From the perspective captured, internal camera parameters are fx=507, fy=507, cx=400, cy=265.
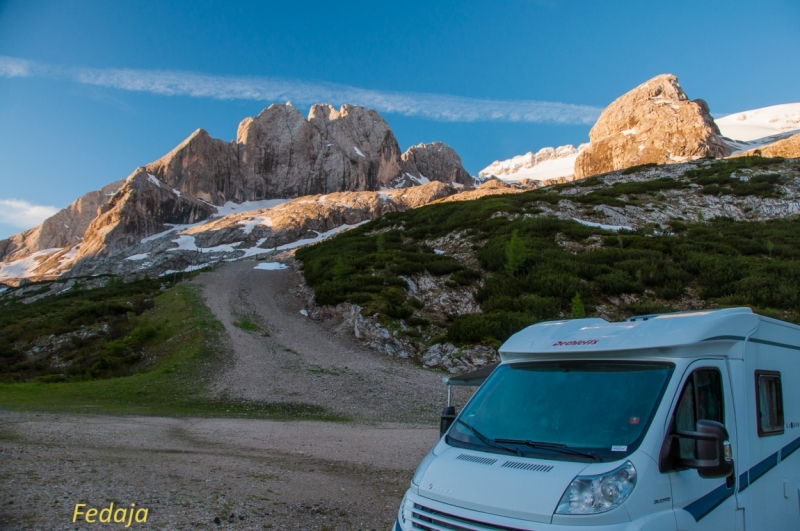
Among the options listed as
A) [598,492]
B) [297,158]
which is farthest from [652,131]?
[598,492]

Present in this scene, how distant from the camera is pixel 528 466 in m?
3.66

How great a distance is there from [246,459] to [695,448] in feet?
23.3

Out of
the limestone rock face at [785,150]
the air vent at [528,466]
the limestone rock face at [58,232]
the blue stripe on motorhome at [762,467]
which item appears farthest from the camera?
the limestone rock face at [58,232]

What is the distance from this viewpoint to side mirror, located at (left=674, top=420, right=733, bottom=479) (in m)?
3.47

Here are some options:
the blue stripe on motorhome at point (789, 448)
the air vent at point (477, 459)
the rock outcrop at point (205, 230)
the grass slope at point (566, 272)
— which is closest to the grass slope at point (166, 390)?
the grass slope at point (566, 272)

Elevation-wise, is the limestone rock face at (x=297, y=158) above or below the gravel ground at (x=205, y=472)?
above

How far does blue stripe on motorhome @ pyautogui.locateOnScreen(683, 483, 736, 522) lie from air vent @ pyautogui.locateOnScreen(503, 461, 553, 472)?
1.04 m

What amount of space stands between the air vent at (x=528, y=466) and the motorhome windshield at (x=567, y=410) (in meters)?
0.13

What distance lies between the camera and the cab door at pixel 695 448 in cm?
364

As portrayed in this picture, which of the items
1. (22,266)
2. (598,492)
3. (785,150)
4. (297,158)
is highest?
(297,158)

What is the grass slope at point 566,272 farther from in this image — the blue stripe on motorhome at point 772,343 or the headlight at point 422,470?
the headlight at point 422,470

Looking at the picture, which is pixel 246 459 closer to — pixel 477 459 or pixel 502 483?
pixel 477 459

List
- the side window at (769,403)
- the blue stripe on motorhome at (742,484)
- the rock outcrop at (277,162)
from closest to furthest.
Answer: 1. the blue stripe on motorhome at (742,484)
2. the side window at (769,403)
3. the rock outcrop at (277,162)

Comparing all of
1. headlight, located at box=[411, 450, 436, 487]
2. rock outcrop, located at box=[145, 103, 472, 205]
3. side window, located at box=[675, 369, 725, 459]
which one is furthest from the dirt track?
rock outcrop, located at box=[145, 103, 472, 205]
